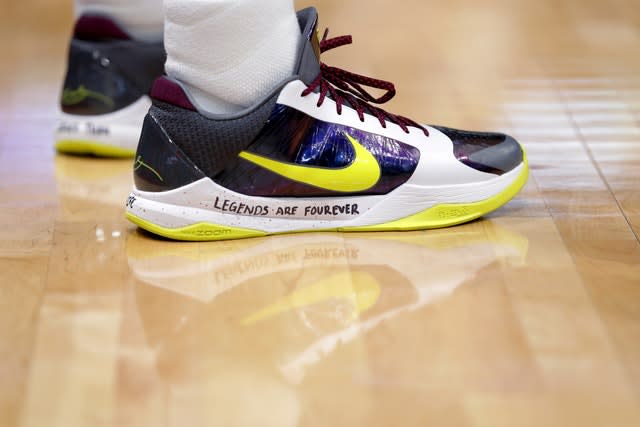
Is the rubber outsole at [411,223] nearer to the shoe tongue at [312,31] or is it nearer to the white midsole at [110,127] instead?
the shoe tongue at [312,31]

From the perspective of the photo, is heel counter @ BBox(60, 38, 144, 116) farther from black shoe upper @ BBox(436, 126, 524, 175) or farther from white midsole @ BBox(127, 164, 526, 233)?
black shoe upper @ BBox(436, 126, 524, 175)

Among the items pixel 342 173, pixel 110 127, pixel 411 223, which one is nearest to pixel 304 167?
pixel 342 173

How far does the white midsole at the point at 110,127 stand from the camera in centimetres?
161

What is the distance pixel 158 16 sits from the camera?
1.61 meters

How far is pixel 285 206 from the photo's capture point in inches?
50.3

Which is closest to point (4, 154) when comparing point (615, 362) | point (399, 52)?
point (399, 52)

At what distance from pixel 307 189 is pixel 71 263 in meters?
0.30

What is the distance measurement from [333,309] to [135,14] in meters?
0.72

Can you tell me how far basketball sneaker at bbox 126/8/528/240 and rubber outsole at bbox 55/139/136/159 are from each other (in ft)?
1.13

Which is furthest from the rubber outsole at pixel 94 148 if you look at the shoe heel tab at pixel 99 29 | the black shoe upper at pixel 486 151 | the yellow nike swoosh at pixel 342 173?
the black shoe upper at pixel 486 151

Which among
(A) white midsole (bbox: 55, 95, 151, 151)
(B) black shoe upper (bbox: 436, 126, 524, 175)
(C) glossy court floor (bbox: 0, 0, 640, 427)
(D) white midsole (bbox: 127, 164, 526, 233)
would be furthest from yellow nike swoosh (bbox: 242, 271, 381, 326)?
(A) white midsole (bbox: 55, 95, 151, 151)

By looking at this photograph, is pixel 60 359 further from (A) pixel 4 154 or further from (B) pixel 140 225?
(A) pixel 4 154

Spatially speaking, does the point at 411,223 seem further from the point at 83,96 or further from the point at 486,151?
the point at 83,96

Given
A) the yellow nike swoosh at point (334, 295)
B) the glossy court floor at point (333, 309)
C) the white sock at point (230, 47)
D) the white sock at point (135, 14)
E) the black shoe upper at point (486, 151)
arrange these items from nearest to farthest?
the glossy court floor at point (333, 309) < the yellow nike swoosh at point (334, 295) < the white sock at point (230, 47) < the black shoe upper at point (486, 151) < the white sock at point (135, 14)
